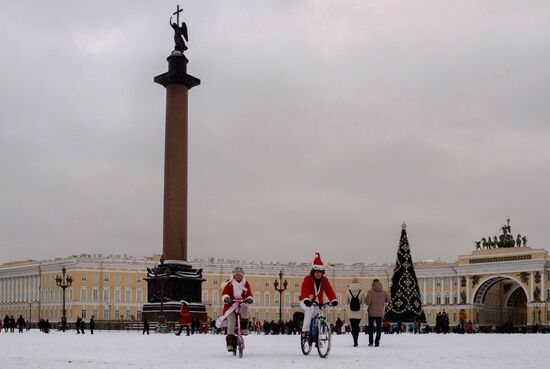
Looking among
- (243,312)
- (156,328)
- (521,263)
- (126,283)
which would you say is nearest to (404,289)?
(156,328)

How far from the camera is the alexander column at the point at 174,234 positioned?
4872 cm

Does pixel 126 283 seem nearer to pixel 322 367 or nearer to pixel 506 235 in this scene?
pixel 506 235

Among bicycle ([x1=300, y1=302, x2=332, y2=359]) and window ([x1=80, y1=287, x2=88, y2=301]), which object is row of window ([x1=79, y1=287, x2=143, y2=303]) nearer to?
window ([x1=80, y1=287, x2=88, y2=301])

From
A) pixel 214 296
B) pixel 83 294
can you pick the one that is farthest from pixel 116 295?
pixel 214 296

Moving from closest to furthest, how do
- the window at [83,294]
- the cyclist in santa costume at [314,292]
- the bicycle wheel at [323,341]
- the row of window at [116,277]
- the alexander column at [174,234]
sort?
the bicycle wheel at [323,341]
the cyclist in santa costume at [314,292]
the alexander column at [174,234]
the window at [83,294]
the row of window at [116,277]

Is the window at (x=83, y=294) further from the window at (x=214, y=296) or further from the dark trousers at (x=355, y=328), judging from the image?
the dark trousers at (x=355, y=328)

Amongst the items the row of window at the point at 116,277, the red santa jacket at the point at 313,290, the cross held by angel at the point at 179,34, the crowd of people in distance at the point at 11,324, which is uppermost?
the cross held by angel at the point at 179,34

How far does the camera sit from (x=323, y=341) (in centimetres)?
1694

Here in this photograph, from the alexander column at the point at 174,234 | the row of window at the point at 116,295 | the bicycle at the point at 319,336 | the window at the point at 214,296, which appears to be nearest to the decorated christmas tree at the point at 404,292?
the alexander column at the point at 174,234

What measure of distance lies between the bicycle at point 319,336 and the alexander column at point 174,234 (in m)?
30.8

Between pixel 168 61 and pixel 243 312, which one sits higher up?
pixel 168 61

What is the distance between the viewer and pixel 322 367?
14.4m

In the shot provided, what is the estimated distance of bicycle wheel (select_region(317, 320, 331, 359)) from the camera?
55.3ft

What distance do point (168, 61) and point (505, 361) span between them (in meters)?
38.0
